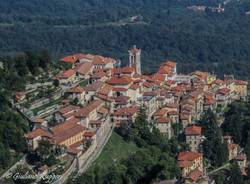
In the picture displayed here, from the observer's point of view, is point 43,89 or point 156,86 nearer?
point 43,89

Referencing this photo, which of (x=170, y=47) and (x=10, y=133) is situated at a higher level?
(x=10, y=133)

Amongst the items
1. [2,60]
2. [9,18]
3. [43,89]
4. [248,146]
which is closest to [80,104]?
[43,89]

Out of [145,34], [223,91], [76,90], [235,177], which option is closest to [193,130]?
[235,177]

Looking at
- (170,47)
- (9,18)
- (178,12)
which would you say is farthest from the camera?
(178,12)

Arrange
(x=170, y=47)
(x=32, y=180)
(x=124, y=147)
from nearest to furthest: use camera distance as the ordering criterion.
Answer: (x=32, y=180) → (x=124, y=147) → (x=170, y=47)

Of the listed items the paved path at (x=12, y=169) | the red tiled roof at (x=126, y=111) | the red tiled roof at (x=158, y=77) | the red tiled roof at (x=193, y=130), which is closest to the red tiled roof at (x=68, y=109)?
the red tiled roof at (x=126, y=111)

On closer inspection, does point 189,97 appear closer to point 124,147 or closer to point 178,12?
point 124,147

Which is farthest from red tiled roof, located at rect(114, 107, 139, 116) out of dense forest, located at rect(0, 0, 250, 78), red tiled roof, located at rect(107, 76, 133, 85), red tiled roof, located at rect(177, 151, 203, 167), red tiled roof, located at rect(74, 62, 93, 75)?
dense forest, located at rect(0, 0, 250, 78)
